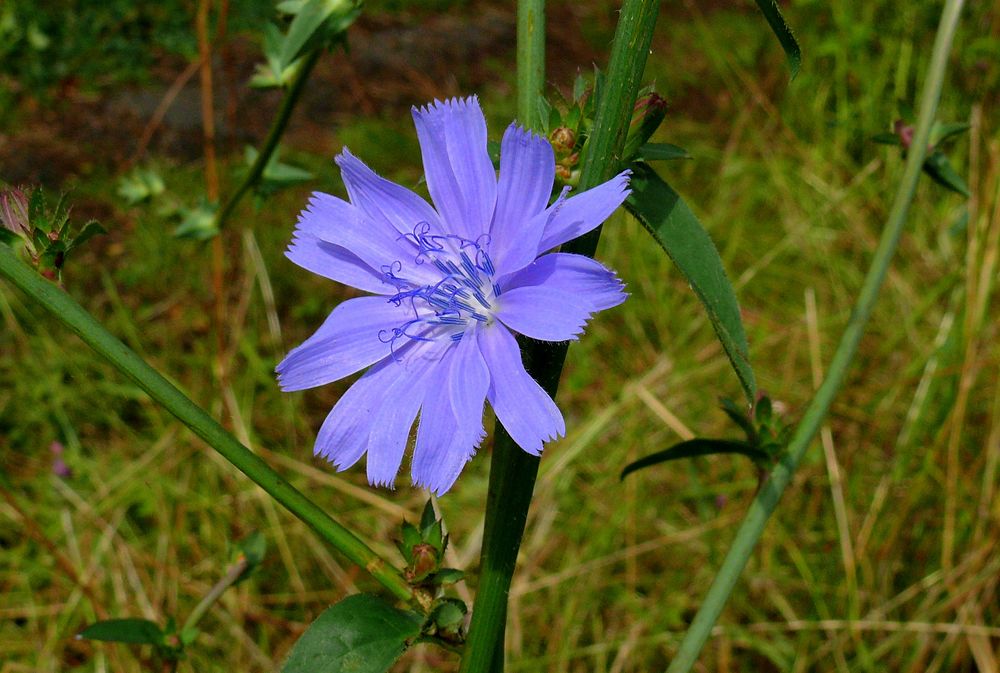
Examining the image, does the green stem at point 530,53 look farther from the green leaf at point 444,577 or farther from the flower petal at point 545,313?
the green leaf at point 444,577

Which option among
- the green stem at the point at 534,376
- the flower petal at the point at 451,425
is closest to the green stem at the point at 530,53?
the green stem at the point at 534,376

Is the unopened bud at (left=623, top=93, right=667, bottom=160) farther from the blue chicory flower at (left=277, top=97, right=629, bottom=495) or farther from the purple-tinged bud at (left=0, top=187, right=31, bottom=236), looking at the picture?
the purple-tinged bud at (left=0, top=187, right=31, bottom=236)

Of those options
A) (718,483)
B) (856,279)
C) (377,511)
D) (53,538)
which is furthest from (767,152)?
(53,538)

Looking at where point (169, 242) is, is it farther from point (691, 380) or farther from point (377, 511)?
point (691, 380)

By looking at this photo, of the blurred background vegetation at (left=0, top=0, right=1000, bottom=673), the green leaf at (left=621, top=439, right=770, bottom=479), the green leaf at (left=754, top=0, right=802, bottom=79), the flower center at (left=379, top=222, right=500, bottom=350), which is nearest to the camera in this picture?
the green leaf at (left=754, top=0, right=802, bottom=79)

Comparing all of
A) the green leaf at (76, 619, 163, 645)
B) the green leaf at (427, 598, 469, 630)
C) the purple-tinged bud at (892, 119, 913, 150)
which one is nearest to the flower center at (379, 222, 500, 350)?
the green leaf at (427, 598, 469, 630)

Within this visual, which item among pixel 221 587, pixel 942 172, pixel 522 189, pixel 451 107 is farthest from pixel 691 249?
pixel 221 587
